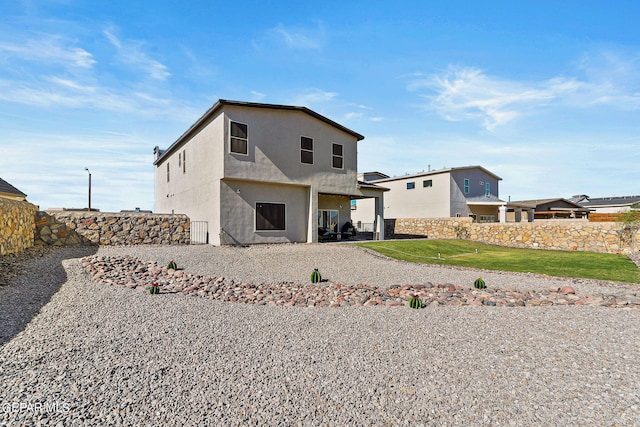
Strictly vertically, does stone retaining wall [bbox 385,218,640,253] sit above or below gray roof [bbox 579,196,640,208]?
below

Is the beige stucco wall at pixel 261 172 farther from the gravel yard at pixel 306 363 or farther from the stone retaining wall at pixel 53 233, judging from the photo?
the gravel yard at pixel 306 363

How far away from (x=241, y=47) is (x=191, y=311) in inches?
391

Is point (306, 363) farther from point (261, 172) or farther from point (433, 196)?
point (433, 196)

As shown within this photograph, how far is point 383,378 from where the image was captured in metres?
4.09

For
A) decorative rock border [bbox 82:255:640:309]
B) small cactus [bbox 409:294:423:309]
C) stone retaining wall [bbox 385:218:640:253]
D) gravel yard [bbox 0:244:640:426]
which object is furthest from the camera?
stone retaining wall [bbox 385:218:640:253]

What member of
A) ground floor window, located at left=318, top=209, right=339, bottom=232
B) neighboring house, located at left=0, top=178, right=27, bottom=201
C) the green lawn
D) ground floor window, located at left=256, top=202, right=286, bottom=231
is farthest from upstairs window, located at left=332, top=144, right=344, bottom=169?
neighboring house, located at left=0, top=178, right=27, bottom=201

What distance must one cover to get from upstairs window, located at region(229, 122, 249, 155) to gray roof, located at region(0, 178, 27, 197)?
17.0 m

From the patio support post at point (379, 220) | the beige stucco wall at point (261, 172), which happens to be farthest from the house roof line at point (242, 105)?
the patio support post at point (379, 220)

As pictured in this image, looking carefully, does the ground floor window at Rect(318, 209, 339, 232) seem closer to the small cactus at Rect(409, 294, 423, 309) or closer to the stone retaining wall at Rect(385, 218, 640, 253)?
the stone retaining wall at Rect(385, 218, 640, 253)

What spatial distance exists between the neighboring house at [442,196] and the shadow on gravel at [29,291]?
2447cm

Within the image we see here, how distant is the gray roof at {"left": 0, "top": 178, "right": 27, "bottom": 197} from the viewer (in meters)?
21.9

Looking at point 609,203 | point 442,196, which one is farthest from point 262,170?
point 609,203

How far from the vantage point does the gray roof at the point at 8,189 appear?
2195 centimetres

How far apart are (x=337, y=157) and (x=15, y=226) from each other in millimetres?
15916
